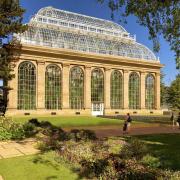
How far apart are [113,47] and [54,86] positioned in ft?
55.8

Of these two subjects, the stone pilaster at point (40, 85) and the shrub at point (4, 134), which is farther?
the stone pilaster at point (40, 85)

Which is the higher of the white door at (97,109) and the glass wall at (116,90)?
the glass wall at (116,90)

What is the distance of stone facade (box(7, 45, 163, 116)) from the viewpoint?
4947 cm

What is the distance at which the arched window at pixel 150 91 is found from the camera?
6356 centimetres

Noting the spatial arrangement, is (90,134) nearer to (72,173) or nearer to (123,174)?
(72,173)

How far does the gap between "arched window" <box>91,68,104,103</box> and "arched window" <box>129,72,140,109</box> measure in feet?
23.7

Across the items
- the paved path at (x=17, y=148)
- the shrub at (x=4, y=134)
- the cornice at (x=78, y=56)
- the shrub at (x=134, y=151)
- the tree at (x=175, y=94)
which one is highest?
the cornice at (x=78, y=56)

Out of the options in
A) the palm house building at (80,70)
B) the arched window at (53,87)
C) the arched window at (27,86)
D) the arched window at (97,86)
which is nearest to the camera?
the arched window at (27,86)

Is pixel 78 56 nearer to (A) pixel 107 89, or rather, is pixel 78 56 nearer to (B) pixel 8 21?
(A) pixel 107 89

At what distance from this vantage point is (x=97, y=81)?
5738cm

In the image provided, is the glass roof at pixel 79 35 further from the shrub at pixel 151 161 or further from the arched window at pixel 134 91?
the shrub at pixel 151 161

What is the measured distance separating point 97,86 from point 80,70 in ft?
16.3

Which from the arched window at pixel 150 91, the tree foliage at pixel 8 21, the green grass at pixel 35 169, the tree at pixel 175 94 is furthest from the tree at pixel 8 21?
the tree at pixel 175 94

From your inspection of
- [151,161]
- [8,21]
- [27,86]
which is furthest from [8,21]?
[151,161]
